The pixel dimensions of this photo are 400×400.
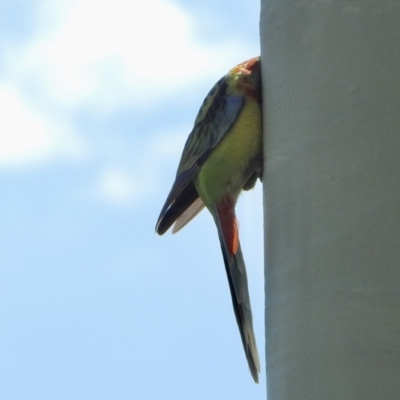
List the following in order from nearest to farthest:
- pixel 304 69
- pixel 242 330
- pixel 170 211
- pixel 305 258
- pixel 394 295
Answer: pixel 394 295 < pixel 305 258 < pixel 304 69 < pixel 242 330 < pixel 170 211

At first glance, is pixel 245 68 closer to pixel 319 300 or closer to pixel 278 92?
pixel 278 92

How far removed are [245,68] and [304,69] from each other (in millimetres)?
870

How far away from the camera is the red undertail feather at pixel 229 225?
4305mm

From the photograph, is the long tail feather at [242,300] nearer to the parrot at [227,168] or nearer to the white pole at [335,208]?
the parrot at [227,168]

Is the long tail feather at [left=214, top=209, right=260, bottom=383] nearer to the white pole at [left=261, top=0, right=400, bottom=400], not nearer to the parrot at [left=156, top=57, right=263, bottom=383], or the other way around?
the parrot at [left=156, top=57, right=263, bottom=383]

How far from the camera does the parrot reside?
4090 mm

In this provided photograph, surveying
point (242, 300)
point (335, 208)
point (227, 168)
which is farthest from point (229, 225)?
point (335, 208)

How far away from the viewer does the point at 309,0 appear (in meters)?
3.44

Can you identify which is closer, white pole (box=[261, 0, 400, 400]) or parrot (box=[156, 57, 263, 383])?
white pole (box=[261, 0, 400, 400])

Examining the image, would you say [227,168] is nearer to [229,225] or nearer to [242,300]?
[229,225]

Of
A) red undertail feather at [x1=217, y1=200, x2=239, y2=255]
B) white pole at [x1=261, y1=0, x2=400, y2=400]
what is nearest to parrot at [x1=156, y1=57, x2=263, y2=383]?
red undertail feather at [x1=217, y1=200, x2=239, y2=255]

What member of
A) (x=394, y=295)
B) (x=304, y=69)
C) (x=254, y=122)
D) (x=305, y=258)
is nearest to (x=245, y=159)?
(x=254, y=122)

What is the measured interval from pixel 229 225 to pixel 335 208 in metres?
1.44

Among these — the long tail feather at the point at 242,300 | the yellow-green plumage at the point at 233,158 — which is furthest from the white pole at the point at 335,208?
the long tail feather at the point at 242,300
